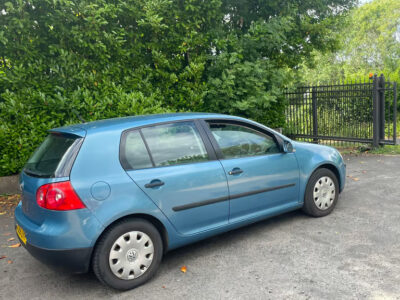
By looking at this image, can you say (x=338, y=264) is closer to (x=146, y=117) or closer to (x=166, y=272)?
(x=166, y=272)

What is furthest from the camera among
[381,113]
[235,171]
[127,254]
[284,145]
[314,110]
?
[314,110]

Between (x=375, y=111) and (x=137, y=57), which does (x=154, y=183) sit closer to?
(x=137, y=57)

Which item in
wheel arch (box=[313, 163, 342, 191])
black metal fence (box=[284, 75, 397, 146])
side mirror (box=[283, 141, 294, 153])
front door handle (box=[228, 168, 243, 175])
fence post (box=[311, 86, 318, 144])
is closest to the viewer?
front door handle (box=[228, 168, 243, 175])

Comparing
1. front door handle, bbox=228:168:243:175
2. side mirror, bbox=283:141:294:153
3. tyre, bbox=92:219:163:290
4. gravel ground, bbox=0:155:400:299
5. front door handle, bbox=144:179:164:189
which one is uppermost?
side mirror, bbox=283:141:294:153

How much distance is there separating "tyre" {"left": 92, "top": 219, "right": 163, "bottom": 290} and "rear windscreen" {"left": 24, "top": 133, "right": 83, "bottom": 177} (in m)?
0.68

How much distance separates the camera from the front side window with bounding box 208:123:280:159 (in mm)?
3910

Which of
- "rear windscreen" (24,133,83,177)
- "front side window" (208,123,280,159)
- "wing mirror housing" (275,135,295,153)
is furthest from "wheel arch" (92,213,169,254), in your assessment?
"wing mirror housing" (275,135,295,153)

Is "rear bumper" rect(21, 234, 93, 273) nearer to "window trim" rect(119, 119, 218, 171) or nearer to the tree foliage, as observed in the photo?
"window trim" rect(119, 119, 218, 171)

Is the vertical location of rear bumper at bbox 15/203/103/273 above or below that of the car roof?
below

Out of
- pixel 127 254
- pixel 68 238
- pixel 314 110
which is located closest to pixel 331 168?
pixel 127 254

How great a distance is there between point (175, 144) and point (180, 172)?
0.31m

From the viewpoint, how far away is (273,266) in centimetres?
344

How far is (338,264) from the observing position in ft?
11.1

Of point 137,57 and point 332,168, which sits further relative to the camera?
point 137,57
